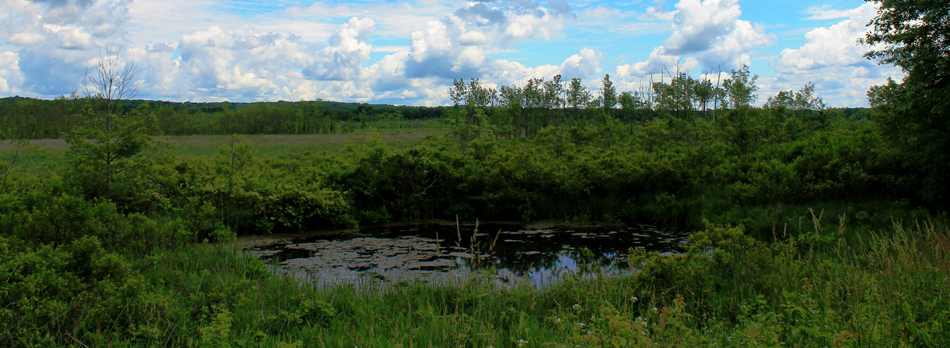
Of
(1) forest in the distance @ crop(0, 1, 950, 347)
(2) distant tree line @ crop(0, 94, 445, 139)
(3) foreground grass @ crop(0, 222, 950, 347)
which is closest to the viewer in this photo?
(3) foreground grass @ crop(0, 222, 950, 347)

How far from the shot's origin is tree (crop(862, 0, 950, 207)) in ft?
31.4

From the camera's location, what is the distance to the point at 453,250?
40.7ft

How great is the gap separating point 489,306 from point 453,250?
246 inches

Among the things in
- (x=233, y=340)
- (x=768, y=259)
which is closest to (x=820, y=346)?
(x=768, y=259)

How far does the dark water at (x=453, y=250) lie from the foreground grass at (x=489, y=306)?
2.18 m

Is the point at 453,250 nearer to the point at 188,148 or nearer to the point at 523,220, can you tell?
the point at 523,220

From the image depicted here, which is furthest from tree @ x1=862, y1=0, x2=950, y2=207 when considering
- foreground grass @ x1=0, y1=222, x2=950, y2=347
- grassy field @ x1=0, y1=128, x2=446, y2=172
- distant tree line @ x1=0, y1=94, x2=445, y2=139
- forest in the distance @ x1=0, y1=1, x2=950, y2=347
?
distant tree line @ x1=0, y1=94, x2=445, y2=139

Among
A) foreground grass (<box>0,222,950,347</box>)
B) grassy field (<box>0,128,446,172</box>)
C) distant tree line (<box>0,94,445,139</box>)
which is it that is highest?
distant tree line (<box>0,94,445,139</box>)

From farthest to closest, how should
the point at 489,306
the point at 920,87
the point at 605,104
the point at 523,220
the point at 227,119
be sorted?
the point at 227,119
the point at 605,104
the point at 523,220
the point at 920,87
the point at 489,306

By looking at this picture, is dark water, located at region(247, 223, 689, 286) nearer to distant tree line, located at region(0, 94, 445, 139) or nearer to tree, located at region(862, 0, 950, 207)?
tree, located at region(862, 0, 950, 207)

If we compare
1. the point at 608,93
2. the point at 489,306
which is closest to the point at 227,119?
the point at 608,93

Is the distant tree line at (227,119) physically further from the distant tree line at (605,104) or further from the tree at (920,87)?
the tree at (920,87)

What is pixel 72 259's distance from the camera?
18.3 feet

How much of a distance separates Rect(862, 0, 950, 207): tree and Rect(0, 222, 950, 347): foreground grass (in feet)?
12.6
